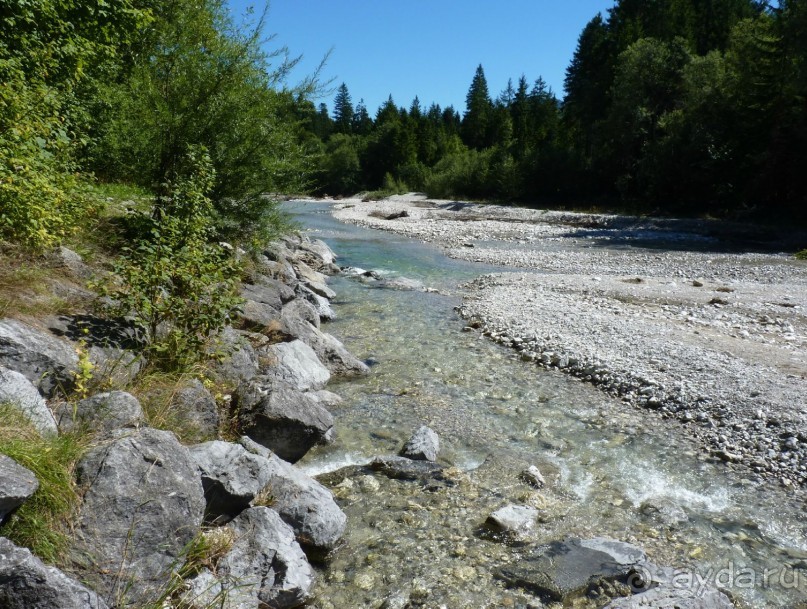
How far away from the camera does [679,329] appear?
1171 cm

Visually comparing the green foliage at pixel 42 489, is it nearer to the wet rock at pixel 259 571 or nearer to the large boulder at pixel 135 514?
the large boulder at pixel 135 514

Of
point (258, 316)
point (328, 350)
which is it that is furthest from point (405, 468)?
point (258, 316)

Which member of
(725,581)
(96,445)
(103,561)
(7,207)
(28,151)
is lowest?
(725,581)

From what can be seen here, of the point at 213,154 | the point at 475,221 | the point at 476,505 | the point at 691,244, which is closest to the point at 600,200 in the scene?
the point at 475,221

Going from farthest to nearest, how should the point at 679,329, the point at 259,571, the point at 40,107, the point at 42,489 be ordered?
the point at 679,329 < the point at 40,107 < the point at 259,571 < the point at 42,489

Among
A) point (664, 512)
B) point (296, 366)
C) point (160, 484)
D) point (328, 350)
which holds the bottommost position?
point (664, 512)

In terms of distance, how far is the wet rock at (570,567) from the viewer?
460cm

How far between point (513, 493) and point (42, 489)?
4371 millimetres

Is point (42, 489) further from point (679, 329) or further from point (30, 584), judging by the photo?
point (679, 329)

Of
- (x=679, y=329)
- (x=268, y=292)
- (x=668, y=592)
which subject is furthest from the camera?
(x=679, y=329)

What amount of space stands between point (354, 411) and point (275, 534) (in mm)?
3675

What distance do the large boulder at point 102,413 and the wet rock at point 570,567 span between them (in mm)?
3244

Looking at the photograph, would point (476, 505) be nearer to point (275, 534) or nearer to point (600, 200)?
point (275, 534)

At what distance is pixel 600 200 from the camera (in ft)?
161
